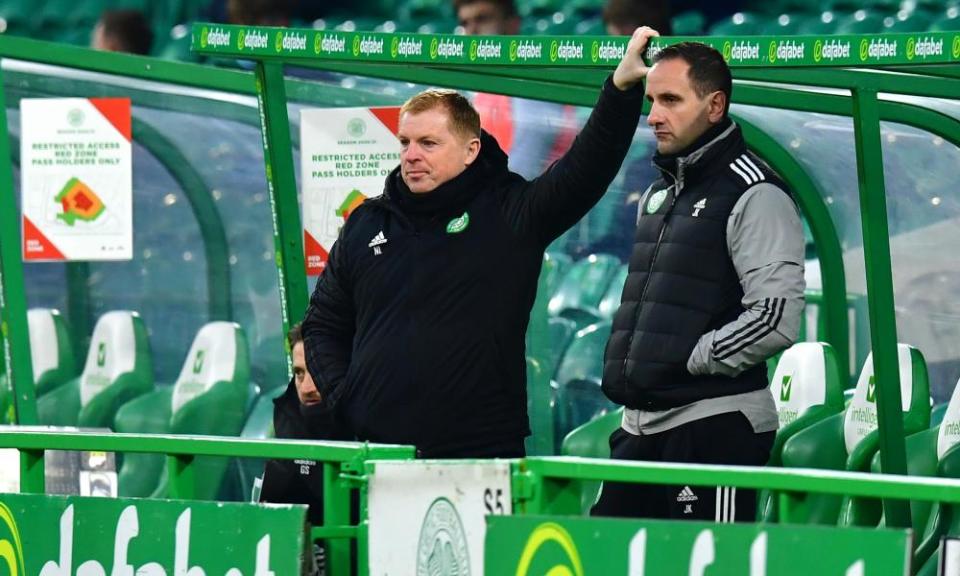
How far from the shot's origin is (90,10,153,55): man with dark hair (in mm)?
10125

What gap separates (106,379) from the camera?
8.71 metres

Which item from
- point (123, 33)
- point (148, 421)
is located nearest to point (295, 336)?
point (148, 421)

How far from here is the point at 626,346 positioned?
4.94 metres

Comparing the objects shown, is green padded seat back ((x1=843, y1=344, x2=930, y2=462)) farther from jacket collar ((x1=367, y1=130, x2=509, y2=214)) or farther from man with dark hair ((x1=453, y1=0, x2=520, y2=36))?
man with dark hair ((x1=453, y1=0, x2=520, y2=36))

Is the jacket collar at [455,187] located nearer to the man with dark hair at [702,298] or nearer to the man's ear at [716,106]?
the man with dark hair at [702,298]

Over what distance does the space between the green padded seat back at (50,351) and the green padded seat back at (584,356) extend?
2553 mm

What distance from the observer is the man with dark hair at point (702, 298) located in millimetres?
4781

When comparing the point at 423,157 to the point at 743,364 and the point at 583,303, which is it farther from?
the point at 583,303

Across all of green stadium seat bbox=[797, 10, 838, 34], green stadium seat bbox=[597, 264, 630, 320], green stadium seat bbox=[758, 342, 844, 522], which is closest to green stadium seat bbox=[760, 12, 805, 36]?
green stadium seat bbox=[797, 10, 838, 34]

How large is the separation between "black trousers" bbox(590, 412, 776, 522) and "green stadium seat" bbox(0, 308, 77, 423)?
14.6 feet

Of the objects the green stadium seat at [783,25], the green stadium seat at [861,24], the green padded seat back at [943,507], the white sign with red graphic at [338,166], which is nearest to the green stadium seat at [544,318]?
the white sign with red graphic at [338,166]

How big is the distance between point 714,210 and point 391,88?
2.44 metres

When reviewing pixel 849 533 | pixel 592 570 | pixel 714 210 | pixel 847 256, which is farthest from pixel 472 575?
pixel 847 256

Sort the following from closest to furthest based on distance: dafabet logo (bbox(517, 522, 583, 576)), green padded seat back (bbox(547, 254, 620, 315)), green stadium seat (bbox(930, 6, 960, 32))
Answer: dafabet logo (bbox(517, 522, 583, 576)) → green padded seat back (bbox(547, 254, 620, 315)) → green stadium seat (bbox(930, 6, 960, 32))
